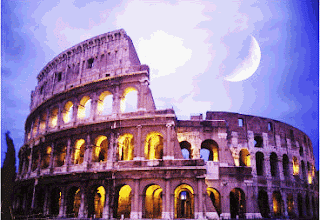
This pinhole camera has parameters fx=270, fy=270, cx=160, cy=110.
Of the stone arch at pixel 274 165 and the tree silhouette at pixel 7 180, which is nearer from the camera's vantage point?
the tree silhouette at pixel 7 180

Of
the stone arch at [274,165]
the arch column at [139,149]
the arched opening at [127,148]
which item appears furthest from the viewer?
the stone arch at [274,165]

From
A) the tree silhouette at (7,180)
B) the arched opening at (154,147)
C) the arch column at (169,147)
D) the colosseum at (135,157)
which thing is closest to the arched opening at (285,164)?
the colosseum at (135,157)

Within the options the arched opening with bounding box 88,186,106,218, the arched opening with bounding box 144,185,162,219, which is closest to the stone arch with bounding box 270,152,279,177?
the arched opening with bounding box 144,185,162,219

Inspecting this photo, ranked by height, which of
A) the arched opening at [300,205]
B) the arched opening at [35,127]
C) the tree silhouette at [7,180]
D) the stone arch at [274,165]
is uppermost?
the arched opening at [35,127]

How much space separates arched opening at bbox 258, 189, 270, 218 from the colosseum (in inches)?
4.1

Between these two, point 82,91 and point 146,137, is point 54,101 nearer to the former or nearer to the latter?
point 82,91

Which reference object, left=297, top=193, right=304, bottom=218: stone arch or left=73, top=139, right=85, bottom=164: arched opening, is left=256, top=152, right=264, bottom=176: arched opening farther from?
left=73, top=139, right=85, bottom=164: arched opening

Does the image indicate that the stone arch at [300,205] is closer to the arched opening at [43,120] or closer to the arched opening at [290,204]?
the arched opening at [290,204]

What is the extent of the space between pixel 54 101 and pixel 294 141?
934 inches

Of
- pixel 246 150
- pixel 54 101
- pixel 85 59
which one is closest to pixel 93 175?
pixel 54 101

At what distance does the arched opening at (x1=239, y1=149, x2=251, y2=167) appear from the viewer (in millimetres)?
23931

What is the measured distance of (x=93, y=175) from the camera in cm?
1992

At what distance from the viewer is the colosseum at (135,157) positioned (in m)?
18.9

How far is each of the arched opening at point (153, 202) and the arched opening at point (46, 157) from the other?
9699 mm
